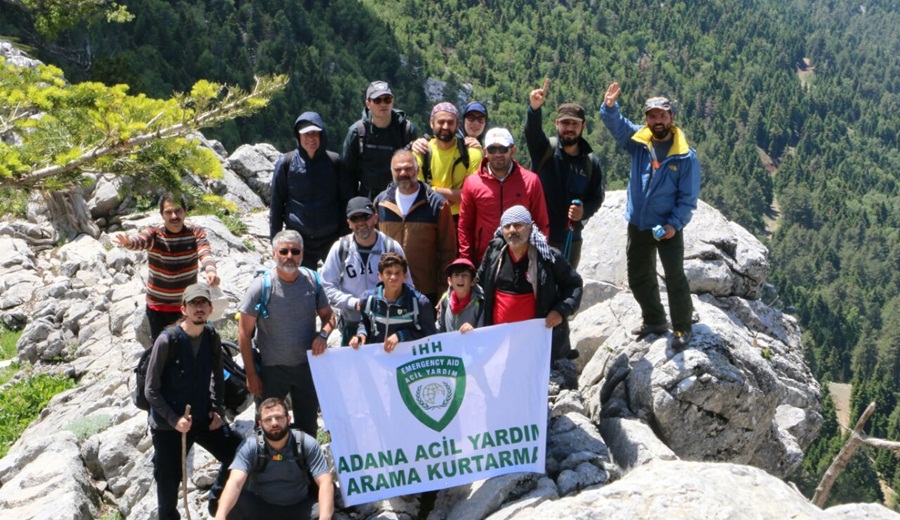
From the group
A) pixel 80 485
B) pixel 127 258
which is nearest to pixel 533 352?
pixel 80 485

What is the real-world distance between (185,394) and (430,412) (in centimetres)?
213

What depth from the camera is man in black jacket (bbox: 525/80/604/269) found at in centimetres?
895

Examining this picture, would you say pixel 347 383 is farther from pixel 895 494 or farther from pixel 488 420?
pixel 895 494

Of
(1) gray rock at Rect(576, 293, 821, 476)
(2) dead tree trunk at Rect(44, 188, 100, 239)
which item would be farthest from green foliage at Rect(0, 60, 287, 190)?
(2) dead tree trunk at Rect(44, 188, 100, 239)

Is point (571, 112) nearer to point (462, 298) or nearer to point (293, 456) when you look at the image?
point (462, 298)

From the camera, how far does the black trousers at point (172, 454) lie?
7406mm

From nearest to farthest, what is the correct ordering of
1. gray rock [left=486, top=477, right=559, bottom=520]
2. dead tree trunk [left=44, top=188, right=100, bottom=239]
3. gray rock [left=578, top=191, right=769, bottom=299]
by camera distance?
gray rock [left=486, top=477, right=559, bottom=520]
gray rock [left=578, top=191, right=769, bottom=299]
dead tree trunk [left=44, top=188, right=100, bottom=239]

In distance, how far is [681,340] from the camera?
29.9ft

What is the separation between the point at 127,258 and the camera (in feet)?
52.0

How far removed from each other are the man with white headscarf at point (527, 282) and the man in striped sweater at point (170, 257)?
9.87ft

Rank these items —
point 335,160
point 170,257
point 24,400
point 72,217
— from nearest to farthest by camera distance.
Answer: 1. point 170,257
2. point 335,160
3. point 24,400
4. point 72,217

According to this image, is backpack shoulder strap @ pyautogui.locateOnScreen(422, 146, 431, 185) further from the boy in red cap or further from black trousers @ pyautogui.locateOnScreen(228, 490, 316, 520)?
black trousers @ pyautogui.locateOnScreen(228, 490, 316, 520)

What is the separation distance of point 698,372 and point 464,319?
2757mm

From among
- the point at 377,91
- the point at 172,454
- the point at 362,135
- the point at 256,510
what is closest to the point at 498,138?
the point at 377,91
